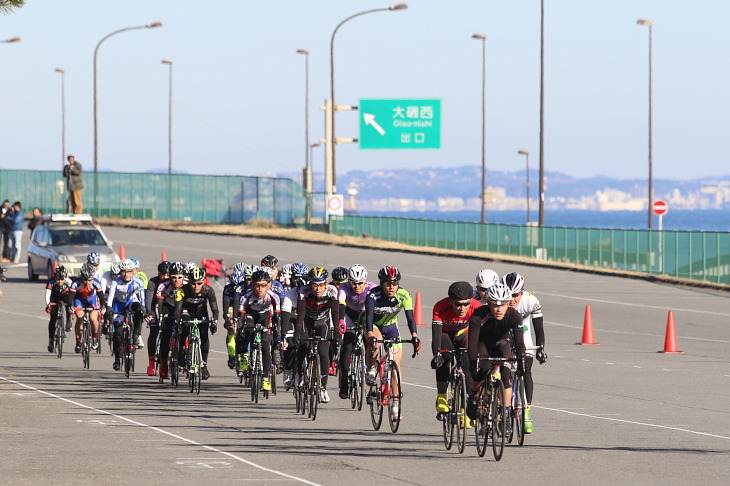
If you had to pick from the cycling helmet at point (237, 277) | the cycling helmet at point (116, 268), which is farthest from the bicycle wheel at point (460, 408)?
the cycling helmet at point (116, 268)

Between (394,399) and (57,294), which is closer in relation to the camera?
(394,399)

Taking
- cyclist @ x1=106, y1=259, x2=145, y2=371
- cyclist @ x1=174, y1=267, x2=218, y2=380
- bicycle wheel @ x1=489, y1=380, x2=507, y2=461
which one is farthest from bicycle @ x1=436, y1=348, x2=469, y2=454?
cyclist @ x1=106, y1=259, x2=145, y2=371

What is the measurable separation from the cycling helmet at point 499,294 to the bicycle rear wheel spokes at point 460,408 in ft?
2.57

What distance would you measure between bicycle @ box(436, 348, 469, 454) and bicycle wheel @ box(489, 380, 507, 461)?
42cm

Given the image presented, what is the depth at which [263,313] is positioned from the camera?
55.2ft

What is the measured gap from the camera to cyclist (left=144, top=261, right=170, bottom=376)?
18250 mm

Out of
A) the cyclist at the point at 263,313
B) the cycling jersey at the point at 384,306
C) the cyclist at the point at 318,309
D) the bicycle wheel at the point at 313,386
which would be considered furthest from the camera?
the cyclist at the point at 263,313

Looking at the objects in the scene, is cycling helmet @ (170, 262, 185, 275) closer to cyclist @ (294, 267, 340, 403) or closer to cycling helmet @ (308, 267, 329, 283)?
cyclist @ (294, 267, 340, 403)

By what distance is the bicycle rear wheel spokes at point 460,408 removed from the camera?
12109mm

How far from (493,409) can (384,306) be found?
124 inches

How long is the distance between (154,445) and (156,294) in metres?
5.60

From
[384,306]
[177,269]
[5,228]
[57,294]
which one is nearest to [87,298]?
[57,294]

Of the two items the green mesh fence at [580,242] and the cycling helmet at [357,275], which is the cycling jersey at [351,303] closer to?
the cycling helmet at [357,275]

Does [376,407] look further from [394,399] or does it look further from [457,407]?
[457,407]
